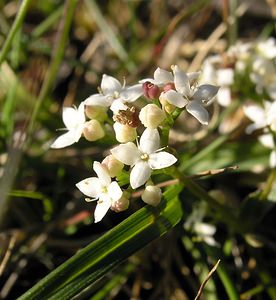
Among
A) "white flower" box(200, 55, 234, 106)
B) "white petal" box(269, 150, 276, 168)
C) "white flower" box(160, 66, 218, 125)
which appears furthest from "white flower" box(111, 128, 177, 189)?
"white flower" box(200, 55, 234, 106)

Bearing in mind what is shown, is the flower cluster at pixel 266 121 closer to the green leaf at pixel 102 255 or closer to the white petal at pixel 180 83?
the white petal at pixel 180 83

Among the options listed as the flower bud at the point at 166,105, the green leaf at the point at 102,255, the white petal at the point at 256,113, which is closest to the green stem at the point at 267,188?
the white petal at the point at 256,113

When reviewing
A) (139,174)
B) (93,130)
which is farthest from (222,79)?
(139,174)

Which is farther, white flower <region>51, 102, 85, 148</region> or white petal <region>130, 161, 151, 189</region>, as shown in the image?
white flower <region>51, 102, 85, 148</region>

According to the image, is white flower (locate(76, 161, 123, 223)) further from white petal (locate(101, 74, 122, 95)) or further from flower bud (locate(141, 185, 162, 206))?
white petal (locate(101, 74, 122, 95))

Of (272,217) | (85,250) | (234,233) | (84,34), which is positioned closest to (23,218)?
(85,250)

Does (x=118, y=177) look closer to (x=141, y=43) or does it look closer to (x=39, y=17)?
(x=141, y=43)

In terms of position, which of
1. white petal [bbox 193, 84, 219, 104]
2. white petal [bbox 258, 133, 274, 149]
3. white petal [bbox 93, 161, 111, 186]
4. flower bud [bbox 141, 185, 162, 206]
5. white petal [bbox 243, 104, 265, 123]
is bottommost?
white petal [bbox 258, 133, 274, 149]
